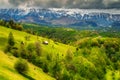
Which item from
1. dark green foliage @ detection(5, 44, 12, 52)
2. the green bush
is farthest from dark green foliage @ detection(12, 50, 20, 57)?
the green bush

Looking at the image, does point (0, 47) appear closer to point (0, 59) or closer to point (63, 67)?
point (63, 67)

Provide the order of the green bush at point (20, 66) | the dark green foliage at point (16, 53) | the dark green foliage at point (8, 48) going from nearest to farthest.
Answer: the green bush at point (20, 66)
the dark green foliage at point (16, 53)
the dark green foliage at point (8, 48)

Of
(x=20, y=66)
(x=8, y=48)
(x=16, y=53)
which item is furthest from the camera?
(x=8, y=48)

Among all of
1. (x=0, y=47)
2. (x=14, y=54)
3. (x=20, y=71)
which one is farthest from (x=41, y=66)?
(x=20, y=71)

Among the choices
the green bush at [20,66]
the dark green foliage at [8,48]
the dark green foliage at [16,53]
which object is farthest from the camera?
the dark green foliage at [8,48]

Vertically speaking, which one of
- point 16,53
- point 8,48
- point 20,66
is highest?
point 8,48

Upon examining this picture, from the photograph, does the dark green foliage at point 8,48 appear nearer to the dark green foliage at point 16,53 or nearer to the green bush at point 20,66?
the dark green foliage at point 16,53

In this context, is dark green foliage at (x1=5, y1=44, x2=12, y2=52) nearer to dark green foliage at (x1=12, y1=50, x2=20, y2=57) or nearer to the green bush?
dark green foliage at (x1=12, y1=50, x2=20, y2=57)

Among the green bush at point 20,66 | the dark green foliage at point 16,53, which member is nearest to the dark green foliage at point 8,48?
the dark green foliage at point 16,53

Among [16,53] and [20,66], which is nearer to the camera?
[20,66]

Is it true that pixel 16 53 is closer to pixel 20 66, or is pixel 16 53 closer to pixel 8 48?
pixel 8 48

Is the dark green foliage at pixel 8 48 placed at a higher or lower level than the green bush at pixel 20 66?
higher

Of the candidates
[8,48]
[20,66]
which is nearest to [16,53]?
[8,48]

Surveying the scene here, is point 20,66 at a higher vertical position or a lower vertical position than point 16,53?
lower
